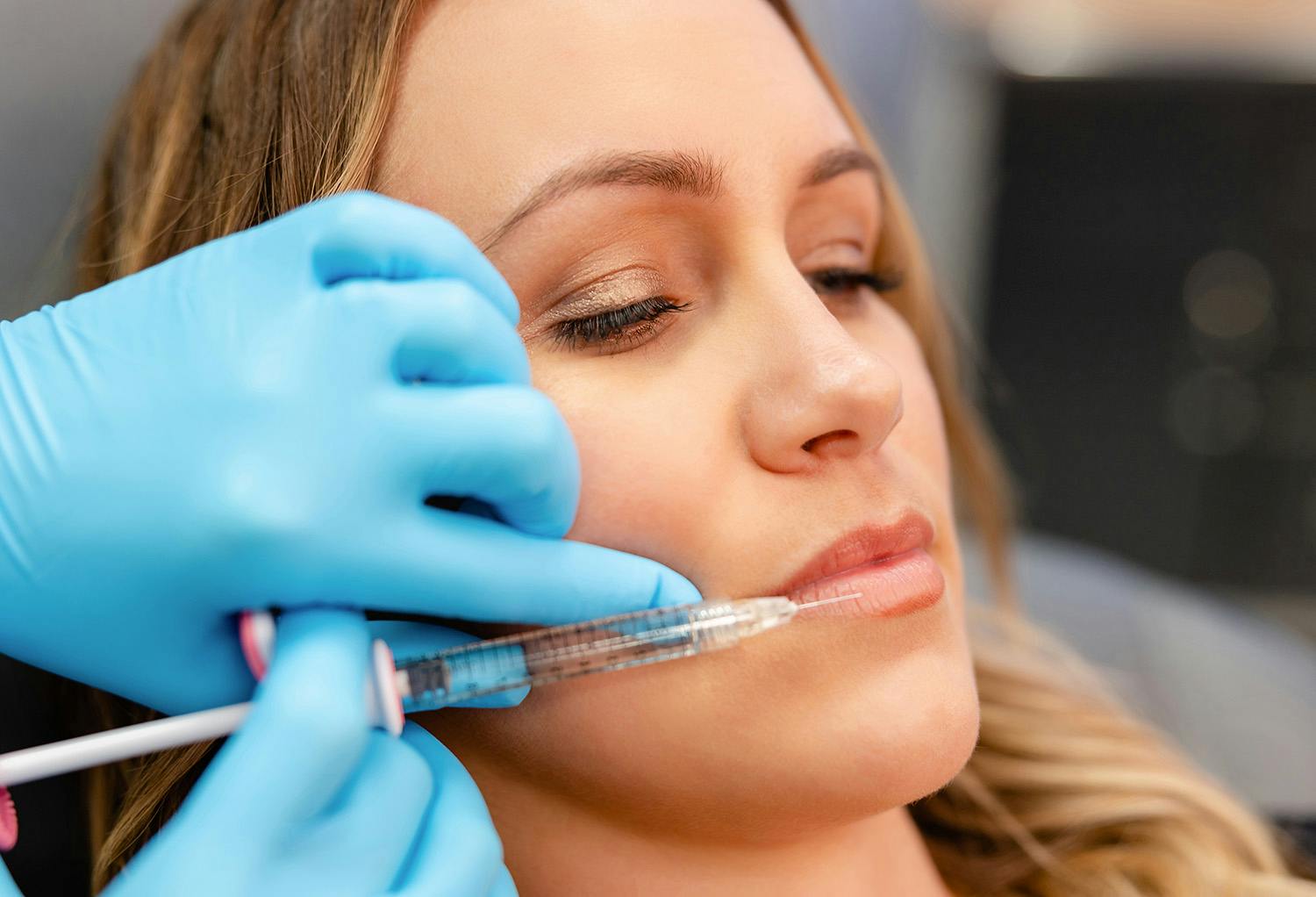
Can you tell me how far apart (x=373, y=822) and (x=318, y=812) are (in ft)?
0.12

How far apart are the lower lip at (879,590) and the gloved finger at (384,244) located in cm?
33

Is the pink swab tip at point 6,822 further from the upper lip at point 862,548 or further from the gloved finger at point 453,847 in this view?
the upper lip at point 862,548

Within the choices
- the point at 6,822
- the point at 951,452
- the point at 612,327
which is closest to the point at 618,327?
the point at 612,327

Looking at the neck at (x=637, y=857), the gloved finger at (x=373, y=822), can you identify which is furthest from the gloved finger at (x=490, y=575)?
the neck at (x=637, y=857)

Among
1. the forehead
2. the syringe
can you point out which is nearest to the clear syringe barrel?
the syringe

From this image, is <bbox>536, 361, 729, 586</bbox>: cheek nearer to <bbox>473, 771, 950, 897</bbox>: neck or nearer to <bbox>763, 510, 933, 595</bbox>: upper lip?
<bbox>763, 510, 933, 595</bbox>: upper lip

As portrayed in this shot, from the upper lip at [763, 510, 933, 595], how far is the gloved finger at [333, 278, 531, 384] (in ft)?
0.85

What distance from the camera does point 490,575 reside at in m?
0.75

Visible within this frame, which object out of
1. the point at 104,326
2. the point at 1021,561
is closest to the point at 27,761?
the point at 104,326

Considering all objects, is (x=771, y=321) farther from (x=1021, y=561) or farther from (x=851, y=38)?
(x=851, y=38)

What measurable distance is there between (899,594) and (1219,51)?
9.28 ft

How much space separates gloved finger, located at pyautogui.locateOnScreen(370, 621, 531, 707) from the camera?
806mm

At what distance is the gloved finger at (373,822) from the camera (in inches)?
28.4

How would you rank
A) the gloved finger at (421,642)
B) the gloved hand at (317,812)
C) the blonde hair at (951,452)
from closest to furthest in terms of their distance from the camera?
1. the gloved hand at (317,812)
2. the gloved finger at (421,642)
3. the blonde hair at (951,452)
